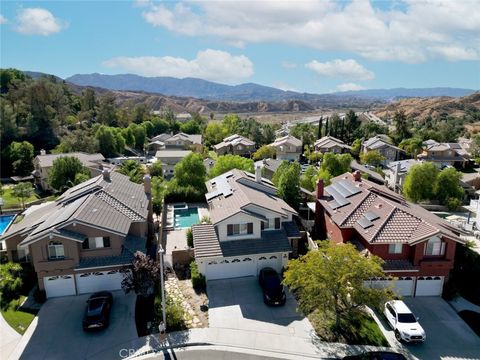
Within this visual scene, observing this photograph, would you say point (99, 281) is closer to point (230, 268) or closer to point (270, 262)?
point (230, 268)

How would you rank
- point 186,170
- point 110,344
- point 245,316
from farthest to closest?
point 186,170 < point 245,316 < point 110,344


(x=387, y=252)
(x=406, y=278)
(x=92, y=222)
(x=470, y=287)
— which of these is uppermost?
(x=92, y=222)

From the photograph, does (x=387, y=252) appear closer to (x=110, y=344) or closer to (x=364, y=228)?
(x=364, y=228)

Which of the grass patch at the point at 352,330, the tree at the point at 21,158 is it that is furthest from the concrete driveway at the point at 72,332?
the tree at the point at 21,158

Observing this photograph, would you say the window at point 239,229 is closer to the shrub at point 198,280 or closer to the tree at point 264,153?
the shrub at point 198,280

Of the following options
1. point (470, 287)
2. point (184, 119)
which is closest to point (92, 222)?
point (470, 287)

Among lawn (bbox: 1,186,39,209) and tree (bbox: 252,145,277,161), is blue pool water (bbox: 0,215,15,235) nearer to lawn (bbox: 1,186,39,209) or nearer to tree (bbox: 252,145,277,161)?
lawn (bbox: 1,186,39,209)

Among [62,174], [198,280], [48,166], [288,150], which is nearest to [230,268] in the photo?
[198,280]
